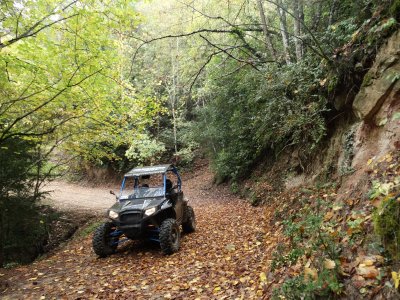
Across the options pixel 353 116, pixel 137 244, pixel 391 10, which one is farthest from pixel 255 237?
pixel 391 10

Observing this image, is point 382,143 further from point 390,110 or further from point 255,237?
point 255,237

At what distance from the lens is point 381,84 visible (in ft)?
16.1

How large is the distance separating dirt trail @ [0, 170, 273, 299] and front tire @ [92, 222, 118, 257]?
0.18 meters

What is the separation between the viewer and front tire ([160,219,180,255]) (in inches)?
241

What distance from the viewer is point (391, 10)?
192 inches

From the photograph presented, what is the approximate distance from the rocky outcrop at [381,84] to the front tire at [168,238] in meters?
4.53

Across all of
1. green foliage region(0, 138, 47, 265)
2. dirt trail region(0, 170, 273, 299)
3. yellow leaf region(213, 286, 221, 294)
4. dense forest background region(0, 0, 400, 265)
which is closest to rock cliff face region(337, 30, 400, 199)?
dense forest background region(0, 0, 400, 265)

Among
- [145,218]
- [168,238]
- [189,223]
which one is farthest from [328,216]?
[189,223]

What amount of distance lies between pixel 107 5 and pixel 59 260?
6167mm

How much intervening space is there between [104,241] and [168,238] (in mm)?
1562

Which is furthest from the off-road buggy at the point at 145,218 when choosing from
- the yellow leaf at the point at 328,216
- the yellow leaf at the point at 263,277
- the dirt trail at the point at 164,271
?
the yellow leaf at the point at 328,216

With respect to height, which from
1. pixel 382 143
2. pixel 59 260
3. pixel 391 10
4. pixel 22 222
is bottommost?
pixel 59 260

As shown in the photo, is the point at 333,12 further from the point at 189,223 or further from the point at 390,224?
the point at 390,224

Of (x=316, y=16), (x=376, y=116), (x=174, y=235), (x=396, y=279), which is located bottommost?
(x=174, y=235)
